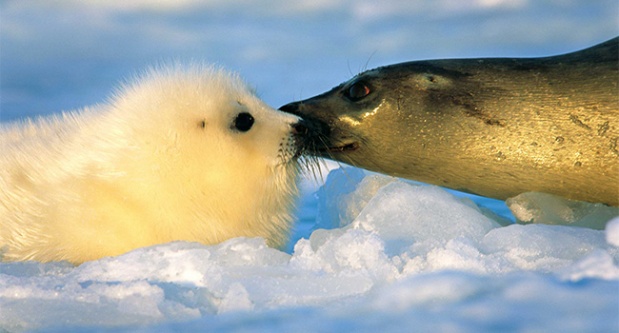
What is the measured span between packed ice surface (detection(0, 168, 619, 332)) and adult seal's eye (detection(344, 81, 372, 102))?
0.67 m

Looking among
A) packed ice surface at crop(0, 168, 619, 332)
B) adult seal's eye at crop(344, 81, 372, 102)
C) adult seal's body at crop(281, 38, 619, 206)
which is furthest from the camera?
adult seal's eye at crop(344, 81, 372, 102)

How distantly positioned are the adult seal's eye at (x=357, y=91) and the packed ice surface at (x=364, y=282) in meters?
0.67

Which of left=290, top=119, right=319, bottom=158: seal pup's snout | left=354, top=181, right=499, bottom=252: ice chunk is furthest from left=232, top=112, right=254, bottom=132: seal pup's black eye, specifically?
left=354, top=181, right=499, bottom=252: ice chunk

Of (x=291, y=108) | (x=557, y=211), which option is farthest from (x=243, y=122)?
(x=557, y=211)

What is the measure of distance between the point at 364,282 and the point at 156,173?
1025 millimetres

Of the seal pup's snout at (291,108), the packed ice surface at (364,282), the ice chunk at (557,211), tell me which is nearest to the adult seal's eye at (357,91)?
the seal pup's snout at (291,108)

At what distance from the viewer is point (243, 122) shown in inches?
127

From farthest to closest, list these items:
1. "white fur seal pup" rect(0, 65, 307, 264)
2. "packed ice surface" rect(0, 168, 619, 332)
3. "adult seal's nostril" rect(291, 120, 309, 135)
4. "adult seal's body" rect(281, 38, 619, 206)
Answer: "adult seal's body" rect(281, 38, 619, 206) < "adult seal's nostril" rect(291, 120, 309, 135) < "white fur seal pup" rect(0, 65, 307, 264) < "packed ice surface" rect(0, 168, 619, 332)

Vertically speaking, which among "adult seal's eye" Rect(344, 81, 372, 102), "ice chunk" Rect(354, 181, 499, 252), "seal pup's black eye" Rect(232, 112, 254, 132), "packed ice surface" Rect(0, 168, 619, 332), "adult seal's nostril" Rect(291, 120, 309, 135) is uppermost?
"adult seal's eye" Rect(344, 81, 372, 102)

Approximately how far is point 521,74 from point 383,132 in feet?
2.34

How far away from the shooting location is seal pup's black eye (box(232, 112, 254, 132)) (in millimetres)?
3215

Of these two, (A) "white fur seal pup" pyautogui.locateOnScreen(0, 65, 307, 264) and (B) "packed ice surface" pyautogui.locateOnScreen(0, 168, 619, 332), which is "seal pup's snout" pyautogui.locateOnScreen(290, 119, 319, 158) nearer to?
(A) "white fur seal pup" pyautogui.locateOnScreen(0, 65, 307, 264)

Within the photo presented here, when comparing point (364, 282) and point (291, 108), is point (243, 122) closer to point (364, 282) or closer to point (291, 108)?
point (291, 108)

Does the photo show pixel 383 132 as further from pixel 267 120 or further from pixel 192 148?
pixel 192 148
